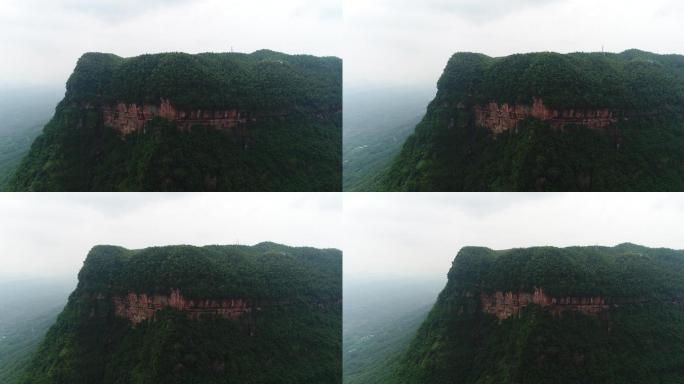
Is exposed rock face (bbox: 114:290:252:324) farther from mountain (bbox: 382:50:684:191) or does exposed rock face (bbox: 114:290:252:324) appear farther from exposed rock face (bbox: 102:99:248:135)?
mountain (bbox: 382:50:684:191)

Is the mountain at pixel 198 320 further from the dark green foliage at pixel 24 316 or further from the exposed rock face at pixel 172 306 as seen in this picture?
the dark green foliage at pixel 24 316

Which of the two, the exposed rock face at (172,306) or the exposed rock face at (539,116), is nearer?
the exposed rock face at (539,116)

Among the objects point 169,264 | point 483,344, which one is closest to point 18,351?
point 169,264

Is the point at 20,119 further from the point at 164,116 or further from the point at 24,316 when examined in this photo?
the point at 24,316

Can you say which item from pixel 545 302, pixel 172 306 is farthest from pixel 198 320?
pixel 545 302

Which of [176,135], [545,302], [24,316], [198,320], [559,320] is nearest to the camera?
[176,135]

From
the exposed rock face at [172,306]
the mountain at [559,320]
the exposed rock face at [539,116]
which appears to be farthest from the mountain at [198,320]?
the exposed rock face at [539,116]
